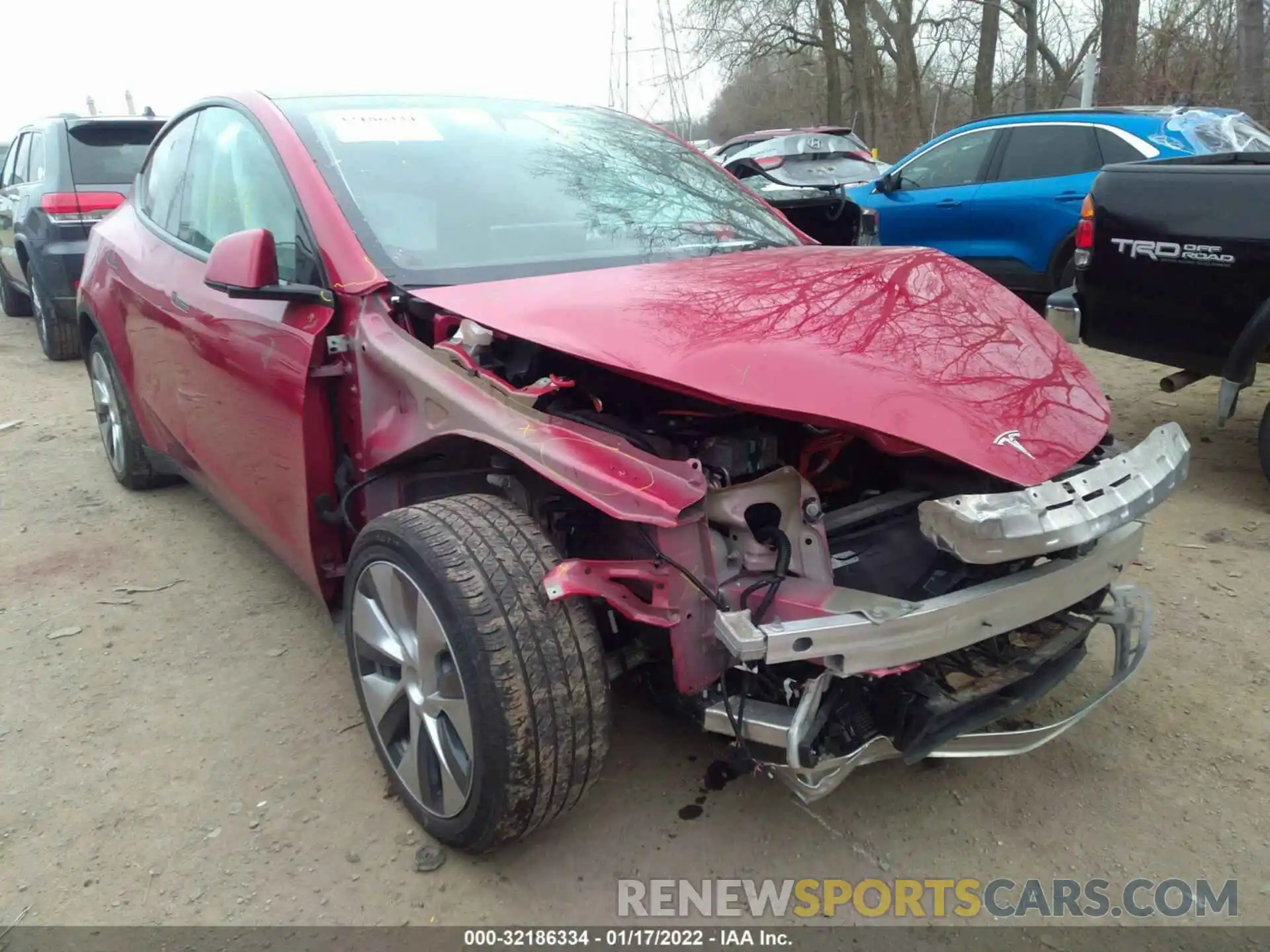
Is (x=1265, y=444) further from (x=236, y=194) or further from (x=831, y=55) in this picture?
(x=831, y=55)

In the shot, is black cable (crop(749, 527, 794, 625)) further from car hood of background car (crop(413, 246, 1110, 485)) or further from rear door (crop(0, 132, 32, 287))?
rear door (crop(0, 132, 32, 287))

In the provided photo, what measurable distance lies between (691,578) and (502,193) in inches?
A: 58.1

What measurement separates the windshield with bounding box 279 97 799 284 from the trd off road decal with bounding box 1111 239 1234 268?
73.3 inches

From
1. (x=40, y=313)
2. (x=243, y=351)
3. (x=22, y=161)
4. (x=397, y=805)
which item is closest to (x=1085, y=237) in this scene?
(x=243, y=351)

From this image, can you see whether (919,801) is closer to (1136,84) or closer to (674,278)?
(674,278)

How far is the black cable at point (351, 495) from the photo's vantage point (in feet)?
8.12

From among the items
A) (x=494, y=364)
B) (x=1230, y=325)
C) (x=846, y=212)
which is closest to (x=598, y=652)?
(x=494, y=364)

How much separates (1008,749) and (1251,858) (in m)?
0.61

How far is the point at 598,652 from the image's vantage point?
196cm

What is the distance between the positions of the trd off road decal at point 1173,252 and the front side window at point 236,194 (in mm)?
3460

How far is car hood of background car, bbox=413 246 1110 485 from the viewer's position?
6.06ft

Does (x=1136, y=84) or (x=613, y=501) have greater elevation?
(x=1136, y=84)

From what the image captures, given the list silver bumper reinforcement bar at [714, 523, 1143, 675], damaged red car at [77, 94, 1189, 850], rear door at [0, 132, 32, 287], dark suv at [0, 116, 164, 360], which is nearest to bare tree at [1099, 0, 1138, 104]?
dark suv at [0, 116, 164, 360]

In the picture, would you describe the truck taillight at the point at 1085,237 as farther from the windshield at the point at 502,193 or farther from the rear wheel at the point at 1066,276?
the rear wheel at the point at 1066,276
